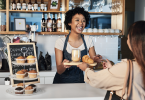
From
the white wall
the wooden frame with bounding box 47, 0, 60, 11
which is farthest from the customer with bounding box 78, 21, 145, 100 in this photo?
the white wall

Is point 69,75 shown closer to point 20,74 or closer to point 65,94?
point 65,94

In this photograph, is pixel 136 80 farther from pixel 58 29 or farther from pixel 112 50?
pixel 112 50

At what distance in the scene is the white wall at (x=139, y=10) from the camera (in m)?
4.08

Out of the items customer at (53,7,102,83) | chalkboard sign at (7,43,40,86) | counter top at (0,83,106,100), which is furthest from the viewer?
customer at (53,7,102,83)

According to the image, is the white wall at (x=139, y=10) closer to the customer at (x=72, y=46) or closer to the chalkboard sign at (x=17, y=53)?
the customer at (x=72, y=46)

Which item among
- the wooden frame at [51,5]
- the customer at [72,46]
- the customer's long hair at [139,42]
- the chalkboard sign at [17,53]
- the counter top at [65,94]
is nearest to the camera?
the customer's long hair at [139,42]

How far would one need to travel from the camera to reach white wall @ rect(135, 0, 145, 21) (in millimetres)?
4082

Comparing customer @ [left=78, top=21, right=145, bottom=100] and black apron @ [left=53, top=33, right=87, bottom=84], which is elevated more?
customer @ [left=78, top=21, right=145, bottom=100]

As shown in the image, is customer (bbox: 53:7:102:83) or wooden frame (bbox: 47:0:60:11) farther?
wooden frame (bbox: 47:0:60:11)

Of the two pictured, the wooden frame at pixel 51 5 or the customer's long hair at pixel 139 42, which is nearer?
the customer's long hair at pixel 139 42

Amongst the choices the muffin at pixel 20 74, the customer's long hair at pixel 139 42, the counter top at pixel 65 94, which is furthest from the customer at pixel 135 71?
the muffin at pixel 20 74

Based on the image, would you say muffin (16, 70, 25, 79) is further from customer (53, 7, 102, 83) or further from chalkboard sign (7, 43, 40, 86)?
customer (53, 7, 102, 83)

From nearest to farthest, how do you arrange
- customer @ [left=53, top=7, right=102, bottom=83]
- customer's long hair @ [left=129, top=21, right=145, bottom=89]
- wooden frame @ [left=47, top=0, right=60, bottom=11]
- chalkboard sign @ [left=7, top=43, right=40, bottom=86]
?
customer's long hair @ [left=129, top=21, right=145, bottom=89] < chalkboard sign @ [left=7, top=43, right=40, bottom=86] < customer @ [left=53, top=7, right=102, bottom=83] < wooden frame @ [left=47, top=0, right=60, bottom=11]

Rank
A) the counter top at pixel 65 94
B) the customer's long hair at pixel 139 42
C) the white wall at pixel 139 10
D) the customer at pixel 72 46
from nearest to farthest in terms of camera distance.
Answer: the customer's long hair at pixel 139 42 → the counter top at pixel 65 94 → the customer at pixel 72 46 → the white wall at pixel 139 10
